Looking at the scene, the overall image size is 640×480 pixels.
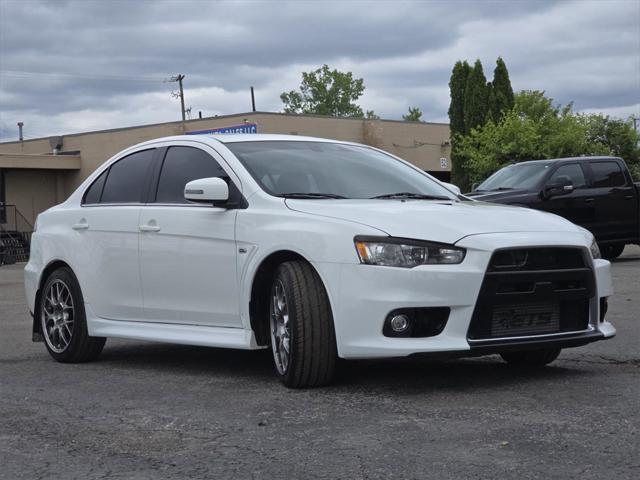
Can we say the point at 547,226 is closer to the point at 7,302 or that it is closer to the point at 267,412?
the point at 267,412

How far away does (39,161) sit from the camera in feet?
145

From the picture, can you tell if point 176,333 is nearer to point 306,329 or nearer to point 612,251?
point 306,329

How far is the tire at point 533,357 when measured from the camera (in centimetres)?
672

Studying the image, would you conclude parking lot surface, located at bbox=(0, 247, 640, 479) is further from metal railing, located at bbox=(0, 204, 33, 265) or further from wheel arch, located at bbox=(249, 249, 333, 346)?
metal railing, located at bbox=(0, 204, 33, 265)

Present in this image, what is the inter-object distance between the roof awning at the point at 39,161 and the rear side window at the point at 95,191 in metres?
35.4

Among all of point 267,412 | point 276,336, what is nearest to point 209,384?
point 276,336

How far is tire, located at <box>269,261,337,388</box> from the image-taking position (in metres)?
5.86

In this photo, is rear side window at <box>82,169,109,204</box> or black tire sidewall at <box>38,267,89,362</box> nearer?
black tire sidewall at <box>38,267,89,362</box>

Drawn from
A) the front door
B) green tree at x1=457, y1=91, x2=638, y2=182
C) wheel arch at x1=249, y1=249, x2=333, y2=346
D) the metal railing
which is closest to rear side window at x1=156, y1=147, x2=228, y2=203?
the front door

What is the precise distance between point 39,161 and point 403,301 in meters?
40.6

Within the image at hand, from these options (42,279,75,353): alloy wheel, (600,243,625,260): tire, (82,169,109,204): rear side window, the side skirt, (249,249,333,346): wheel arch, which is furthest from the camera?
(600,243,625,260): tire

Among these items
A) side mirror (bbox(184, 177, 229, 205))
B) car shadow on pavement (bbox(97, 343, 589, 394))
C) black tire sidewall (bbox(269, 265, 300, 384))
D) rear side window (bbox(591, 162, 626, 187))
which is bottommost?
car shadow on pavement (bbox(97, 343, 589, 394))

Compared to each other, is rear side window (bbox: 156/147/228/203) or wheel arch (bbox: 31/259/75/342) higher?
rear side window (bbox: 156/147/228/203)

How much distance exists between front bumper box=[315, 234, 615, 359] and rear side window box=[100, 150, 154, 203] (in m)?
2.16
